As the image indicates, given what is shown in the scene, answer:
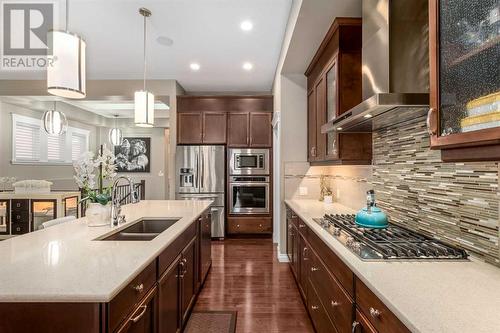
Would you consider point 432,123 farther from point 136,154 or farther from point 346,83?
point 136,154

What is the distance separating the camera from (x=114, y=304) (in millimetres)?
1077

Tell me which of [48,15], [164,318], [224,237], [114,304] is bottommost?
[224,237]

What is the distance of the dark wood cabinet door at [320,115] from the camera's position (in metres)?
3.07

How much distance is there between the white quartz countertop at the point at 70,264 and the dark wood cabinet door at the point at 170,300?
22cm

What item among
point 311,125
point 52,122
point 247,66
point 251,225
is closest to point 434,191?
point 311,125

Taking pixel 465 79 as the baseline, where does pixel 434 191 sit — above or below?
below

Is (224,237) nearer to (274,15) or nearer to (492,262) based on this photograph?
(274,15)

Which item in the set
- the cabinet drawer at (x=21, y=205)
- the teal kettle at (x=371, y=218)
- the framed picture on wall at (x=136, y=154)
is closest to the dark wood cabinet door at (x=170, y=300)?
the teal kettle at (x=371, y=218)

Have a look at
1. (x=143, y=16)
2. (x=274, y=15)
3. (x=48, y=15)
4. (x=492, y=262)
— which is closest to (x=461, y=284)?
(x=492, y=262)

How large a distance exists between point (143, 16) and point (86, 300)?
3059 mm

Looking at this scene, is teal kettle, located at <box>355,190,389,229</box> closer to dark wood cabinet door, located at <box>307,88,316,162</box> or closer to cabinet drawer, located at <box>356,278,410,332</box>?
cabinet drawer, located at <box>356,278,410,332</box>

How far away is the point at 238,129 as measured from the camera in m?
5.57

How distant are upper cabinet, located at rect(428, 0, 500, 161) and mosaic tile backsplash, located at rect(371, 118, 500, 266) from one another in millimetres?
365

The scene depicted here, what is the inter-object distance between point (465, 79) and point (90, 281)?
1.57m
